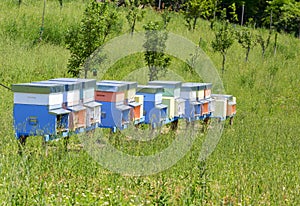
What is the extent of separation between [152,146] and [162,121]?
1.10 metres

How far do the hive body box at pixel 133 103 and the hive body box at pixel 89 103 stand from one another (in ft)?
2.33

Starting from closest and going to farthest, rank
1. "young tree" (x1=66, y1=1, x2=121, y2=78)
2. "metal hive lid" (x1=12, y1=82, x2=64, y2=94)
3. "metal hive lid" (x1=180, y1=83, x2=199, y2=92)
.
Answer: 1. "metal hive lid" (x1=12, y1=82, x2=64, y2=94)
2. "metal hive lid" (x1=180, y1=83, x2=199, y2=92)
3. "young tree" (x1=66, y1=1, x2=121, y2=78)

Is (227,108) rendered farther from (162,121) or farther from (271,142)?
(162,121)

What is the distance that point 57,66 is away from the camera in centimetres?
1459

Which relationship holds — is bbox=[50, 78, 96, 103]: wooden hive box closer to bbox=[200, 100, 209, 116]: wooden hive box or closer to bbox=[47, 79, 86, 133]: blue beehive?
bbox=[47, 79, 86, 133]: blue beehive

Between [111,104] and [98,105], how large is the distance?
320 mm

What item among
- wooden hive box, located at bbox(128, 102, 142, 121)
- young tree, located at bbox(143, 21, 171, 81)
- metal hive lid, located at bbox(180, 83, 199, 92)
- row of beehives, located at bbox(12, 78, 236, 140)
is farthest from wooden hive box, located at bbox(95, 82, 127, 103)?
young tree, located at bbox(143, 21, 171, 81)

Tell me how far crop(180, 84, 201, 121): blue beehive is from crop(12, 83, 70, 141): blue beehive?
3.67m

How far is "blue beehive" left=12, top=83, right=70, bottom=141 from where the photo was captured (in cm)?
604

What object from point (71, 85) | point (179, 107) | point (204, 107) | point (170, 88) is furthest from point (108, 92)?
point (204, 107)

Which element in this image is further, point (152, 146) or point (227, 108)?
point (227, 108)

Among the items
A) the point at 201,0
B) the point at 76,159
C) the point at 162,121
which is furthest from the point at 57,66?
the point at 201,0

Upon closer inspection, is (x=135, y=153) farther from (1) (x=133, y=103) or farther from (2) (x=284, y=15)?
Answer: (2) (x=284, y=15)

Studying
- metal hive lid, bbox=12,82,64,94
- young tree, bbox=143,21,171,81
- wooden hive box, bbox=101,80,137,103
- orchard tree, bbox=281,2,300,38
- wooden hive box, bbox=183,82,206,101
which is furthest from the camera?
orchard tree, bbox=281,2,300,38
